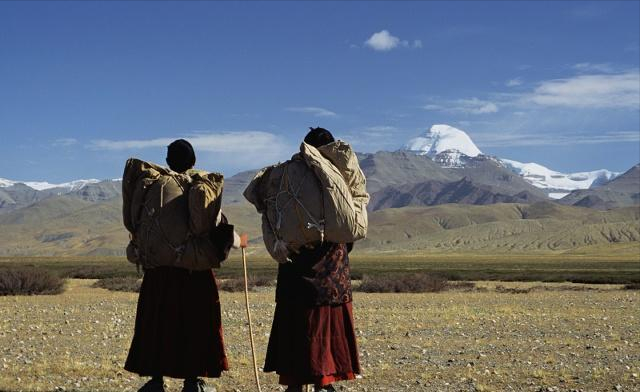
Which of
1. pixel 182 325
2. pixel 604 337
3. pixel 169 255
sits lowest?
pixel 604 337

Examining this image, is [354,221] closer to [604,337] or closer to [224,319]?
[604,337]

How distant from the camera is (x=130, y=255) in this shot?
8.29 meters

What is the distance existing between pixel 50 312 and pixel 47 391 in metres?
10.9

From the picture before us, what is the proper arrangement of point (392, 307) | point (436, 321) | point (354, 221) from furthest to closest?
point (392, 307) < point (436, 321) < point (354, 221)

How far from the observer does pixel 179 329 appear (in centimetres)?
798

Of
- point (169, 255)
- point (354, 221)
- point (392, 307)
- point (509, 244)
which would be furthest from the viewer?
point (509, 244)

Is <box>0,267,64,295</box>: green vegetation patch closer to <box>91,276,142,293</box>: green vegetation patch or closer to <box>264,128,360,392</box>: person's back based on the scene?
<box>91,276,142,293</box>: green vegetation patch

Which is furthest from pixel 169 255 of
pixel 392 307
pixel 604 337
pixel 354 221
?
pixel 392 307

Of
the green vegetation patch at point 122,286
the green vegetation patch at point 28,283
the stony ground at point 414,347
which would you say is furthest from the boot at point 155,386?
the green vegetation patch at point 122,286

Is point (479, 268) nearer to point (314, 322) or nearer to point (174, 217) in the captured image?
point (174, 217)

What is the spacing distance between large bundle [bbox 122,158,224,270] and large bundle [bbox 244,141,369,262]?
0.62m

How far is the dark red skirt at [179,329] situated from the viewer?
793cm

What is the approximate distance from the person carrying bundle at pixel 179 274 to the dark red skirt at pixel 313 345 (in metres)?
0.77

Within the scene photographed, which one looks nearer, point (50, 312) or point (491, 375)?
point (491, 375)
